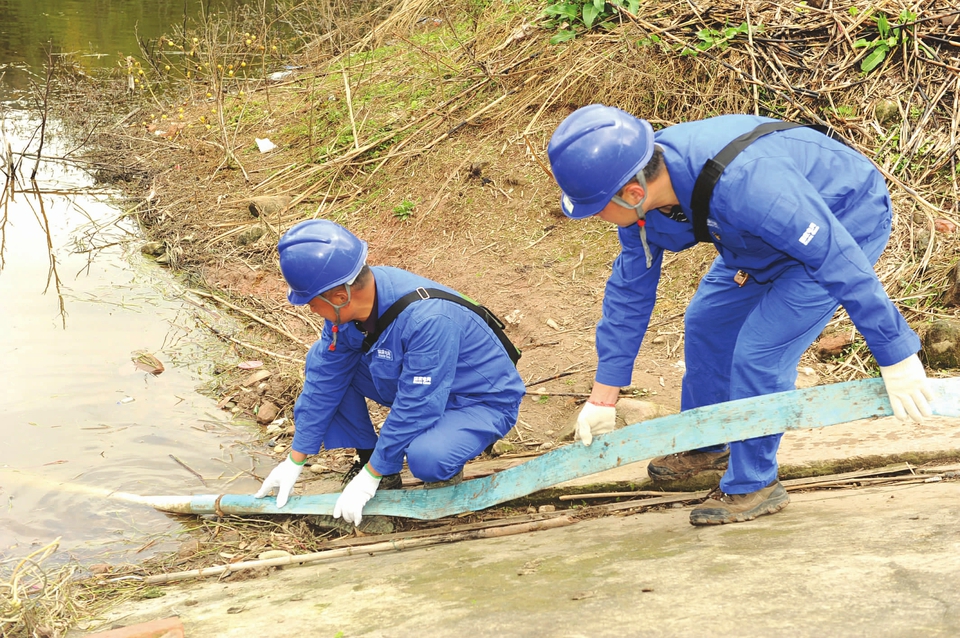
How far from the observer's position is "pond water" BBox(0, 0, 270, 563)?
380cm

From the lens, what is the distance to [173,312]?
6055 millimetres

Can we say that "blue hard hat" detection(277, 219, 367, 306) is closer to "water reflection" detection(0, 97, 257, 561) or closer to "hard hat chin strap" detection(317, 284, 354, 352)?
"hard hat chin strap" detection(317, 284, 354, 352)

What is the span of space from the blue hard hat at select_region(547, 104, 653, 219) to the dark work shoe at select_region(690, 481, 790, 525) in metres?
1.15

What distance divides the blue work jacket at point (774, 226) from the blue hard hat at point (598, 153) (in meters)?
0.15

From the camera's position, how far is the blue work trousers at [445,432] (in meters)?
3.29

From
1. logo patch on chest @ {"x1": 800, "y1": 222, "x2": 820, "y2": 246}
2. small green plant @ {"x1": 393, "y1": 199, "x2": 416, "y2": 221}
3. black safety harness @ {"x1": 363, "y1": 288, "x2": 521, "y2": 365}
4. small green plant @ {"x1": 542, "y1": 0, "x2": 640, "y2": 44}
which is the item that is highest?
small green plant @ {"x1": 542, "y1": 0, "x2": 640, "y2": 44}

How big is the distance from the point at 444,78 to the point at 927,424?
555 cm

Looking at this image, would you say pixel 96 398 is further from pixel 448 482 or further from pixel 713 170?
pixel 713 170

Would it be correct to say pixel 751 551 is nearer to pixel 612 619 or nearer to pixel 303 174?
pixel 612 619

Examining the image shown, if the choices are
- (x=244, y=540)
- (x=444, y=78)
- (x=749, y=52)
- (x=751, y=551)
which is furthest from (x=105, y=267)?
(x=751, y=551)

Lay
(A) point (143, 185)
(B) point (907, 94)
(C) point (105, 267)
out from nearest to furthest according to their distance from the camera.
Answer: (B) point (907, 94) → (C) point (105, 267) → (A) point (143, 185)

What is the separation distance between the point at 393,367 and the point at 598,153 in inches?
49.1

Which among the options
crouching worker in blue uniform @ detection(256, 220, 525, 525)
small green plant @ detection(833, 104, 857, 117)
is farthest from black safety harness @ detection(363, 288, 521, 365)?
small green plant @ detection(833, 104, 857, 117)

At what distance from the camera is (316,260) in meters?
3.07
